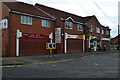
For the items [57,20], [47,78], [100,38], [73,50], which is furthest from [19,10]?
[100,38]

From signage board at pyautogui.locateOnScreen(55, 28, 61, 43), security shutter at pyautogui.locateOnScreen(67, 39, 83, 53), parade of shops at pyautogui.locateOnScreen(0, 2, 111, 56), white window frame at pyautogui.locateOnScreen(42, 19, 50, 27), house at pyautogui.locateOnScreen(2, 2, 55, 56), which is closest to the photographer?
house at pyautogui.locateOnScreen(2, 2, 55, 56)

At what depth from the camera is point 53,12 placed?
94.9ft

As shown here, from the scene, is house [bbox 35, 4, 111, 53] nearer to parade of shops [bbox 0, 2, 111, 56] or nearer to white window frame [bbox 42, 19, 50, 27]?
parade of shops [bbox 0, 2, 111, 56]

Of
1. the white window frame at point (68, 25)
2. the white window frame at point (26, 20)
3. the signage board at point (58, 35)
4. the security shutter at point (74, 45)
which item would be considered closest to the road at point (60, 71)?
the white window frame at point (26, 20)

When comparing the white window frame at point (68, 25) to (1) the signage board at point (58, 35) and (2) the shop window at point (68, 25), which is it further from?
(1) the signage board at point (58, 35)

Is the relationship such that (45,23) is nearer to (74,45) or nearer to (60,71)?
(74,45)

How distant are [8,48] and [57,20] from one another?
10696mm

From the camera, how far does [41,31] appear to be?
77.2ft

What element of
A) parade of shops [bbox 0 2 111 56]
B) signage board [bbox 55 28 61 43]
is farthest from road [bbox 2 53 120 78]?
signage board [bbox 55 28 61 43]

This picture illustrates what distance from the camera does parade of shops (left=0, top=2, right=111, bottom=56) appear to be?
1961 centimetres

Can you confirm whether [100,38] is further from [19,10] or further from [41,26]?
[19,10]

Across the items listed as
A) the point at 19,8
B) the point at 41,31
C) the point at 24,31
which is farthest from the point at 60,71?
the point at 19,8

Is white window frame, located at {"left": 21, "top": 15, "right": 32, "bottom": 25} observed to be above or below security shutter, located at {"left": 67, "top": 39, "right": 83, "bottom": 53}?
above

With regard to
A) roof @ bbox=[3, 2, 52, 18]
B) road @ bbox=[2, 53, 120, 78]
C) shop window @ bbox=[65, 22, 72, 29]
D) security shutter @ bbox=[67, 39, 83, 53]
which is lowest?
road @ bbox=[2, 53, 120, 78]
